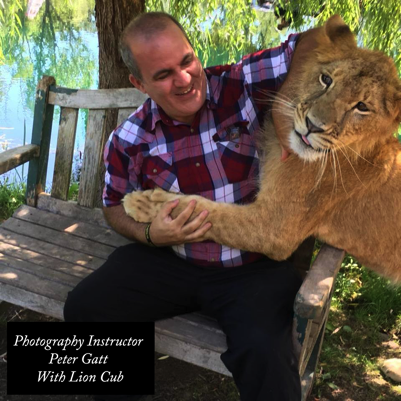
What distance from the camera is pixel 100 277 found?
2420 mm

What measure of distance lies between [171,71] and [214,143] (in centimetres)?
39

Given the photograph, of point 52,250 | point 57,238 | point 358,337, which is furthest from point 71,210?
point 358,337

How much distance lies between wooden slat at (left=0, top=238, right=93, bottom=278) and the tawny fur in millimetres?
580

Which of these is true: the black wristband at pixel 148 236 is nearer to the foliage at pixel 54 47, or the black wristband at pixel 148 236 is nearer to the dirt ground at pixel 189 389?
the dirt ground at pixel 189 389

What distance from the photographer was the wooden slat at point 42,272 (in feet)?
8.57

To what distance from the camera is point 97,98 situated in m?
3.11

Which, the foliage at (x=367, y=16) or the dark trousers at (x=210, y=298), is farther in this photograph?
the foliage at (x=367, y=16)

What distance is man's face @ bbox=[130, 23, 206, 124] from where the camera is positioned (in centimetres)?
228

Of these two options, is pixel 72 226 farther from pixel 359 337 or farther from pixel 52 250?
pixel 359 337

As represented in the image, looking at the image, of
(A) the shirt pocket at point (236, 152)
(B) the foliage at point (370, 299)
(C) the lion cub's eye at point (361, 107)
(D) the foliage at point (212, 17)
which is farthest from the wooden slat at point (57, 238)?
(D) the foliage at point (212, 17)

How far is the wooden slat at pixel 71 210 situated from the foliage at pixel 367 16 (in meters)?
2.30

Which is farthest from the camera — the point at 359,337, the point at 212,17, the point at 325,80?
the point at 212,17

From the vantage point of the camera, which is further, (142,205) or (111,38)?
(111,38)

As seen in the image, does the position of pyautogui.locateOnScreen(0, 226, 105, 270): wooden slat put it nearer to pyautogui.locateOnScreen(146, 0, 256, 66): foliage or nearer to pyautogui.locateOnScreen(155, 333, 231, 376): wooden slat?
pyautogui.locateOnScreen(155, 333, 231, 376): wooden slat
